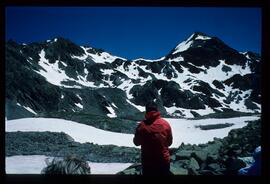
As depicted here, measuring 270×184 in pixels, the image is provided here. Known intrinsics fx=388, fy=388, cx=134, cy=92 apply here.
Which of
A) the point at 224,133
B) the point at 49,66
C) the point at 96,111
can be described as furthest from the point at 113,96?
the point at 224,133

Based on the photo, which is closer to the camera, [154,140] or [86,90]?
[154,140]

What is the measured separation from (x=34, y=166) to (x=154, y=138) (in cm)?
672

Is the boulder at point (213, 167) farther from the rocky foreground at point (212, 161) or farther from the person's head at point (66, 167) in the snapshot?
the person's head at point (66, 167)

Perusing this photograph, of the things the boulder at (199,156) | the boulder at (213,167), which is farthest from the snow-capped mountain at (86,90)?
the boulder at (213,167)

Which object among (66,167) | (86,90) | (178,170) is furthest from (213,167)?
(86,90)

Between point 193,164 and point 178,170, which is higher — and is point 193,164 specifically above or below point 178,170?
above

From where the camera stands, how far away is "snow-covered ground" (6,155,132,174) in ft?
36.0

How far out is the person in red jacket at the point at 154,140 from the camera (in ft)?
19.9

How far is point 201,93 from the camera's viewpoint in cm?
18612

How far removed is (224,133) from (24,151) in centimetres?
1115

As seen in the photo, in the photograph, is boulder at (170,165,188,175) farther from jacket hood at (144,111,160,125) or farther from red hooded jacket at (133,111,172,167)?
jacket hood at (144,111,160,125)

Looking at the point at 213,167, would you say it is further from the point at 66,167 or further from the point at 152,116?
the point at 66,167

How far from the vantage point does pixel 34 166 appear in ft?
38.3

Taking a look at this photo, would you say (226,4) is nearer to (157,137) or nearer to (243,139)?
(157,137)
